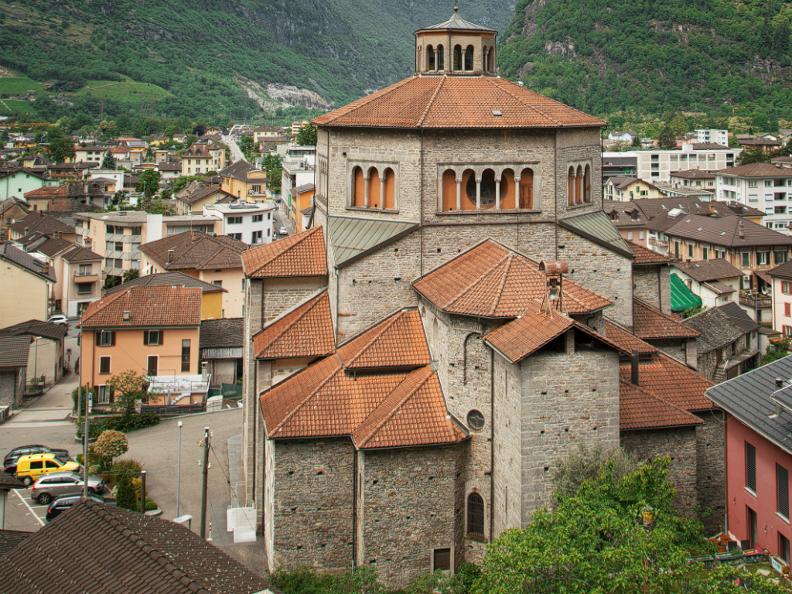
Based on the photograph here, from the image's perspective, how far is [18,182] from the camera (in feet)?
418

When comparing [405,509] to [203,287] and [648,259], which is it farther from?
[203,287]

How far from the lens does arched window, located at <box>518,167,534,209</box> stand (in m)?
30.3

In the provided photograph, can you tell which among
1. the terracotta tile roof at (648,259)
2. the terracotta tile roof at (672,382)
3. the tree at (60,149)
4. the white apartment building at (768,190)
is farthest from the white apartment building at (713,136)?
the terracotta tile roof at (672,382)

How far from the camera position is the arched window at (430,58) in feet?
112

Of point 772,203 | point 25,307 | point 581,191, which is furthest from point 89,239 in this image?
point 772,203

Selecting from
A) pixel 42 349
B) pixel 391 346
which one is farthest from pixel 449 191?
pixel 42 349

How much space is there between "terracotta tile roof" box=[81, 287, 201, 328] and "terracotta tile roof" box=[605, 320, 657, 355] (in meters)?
26.8

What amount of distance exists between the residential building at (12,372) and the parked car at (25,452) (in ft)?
30.6

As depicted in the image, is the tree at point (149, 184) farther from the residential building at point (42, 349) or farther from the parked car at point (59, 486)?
the parked car at point (59, 486)

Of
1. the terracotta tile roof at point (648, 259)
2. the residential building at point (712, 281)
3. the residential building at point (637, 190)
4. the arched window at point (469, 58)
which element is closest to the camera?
the arched window at point (469, 58)

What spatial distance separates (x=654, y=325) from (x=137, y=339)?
1140 inches

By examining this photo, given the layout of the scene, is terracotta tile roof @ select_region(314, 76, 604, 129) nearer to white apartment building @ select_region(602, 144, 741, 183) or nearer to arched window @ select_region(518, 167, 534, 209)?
arched window @ select_region(518, 167, 534, 209)

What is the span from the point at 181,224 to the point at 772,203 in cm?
6669

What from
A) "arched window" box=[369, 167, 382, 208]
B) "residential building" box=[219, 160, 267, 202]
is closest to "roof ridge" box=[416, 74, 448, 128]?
"arched window" box=[369, 167, 382, 208]
